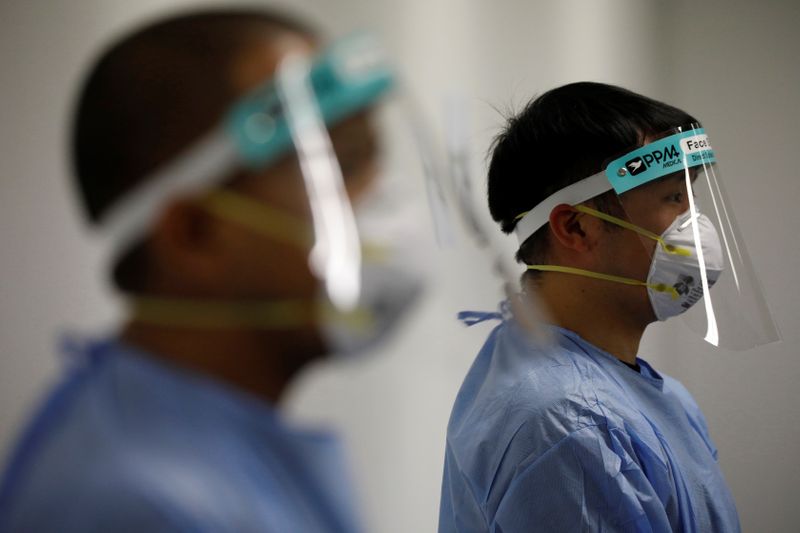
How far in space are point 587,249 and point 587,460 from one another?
0.35 meters

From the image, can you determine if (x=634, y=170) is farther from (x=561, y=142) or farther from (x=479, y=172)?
(x=479, y=172)

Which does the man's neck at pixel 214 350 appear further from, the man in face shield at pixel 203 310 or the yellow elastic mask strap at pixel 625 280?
the yellow elastic mask strap at pixel 625 280

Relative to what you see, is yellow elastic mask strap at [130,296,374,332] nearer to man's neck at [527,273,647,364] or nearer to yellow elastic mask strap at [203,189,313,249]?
yellow elastic mask strap at [203,189,313,249]

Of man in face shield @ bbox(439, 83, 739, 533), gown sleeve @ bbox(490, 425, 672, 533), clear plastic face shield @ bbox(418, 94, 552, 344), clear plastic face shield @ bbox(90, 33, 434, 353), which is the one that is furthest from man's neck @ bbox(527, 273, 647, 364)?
clear plastic face shield @ bbox(90, 33, 434, 353)

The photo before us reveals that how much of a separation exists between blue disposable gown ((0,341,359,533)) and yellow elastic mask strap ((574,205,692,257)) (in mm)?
739

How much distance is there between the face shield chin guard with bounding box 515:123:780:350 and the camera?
3.85 ft

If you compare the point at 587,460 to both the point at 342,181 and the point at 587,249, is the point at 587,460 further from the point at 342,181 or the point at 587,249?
the point at 342,181

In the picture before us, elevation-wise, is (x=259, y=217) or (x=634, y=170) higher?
(x=259, y=217)

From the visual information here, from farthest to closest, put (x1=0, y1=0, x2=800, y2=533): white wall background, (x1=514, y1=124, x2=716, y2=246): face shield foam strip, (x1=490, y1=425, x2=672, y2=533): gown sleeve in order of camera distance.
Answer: (x1=514, y1=124, x2=716, y2=246): face shield foam strip, (x1=490, y1=425, x2=672, y2=533): gown sleeve, (x1=0, y1=0, x2=800, y2=533): white wall background

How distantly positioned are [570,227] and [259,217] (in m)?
0.76

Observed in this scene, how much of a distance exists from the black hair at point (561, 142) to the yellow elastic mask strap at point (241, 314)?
731 millimetres

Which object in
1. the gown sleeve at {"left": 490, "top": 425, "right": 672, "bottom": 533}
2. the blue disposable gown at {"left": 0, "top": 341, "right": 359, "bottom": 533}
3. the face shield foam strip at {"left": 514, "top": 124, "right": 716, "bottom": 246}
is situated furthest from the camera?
the face shield foam strip at {"left": 514, "top": 124, "right": 716, "bottom": 246}

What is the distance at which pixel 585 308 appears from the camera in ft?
3.94

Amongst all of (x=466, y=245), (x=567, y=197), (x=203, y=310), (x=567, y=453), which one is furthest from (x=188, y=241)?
(x=567, y=197)
